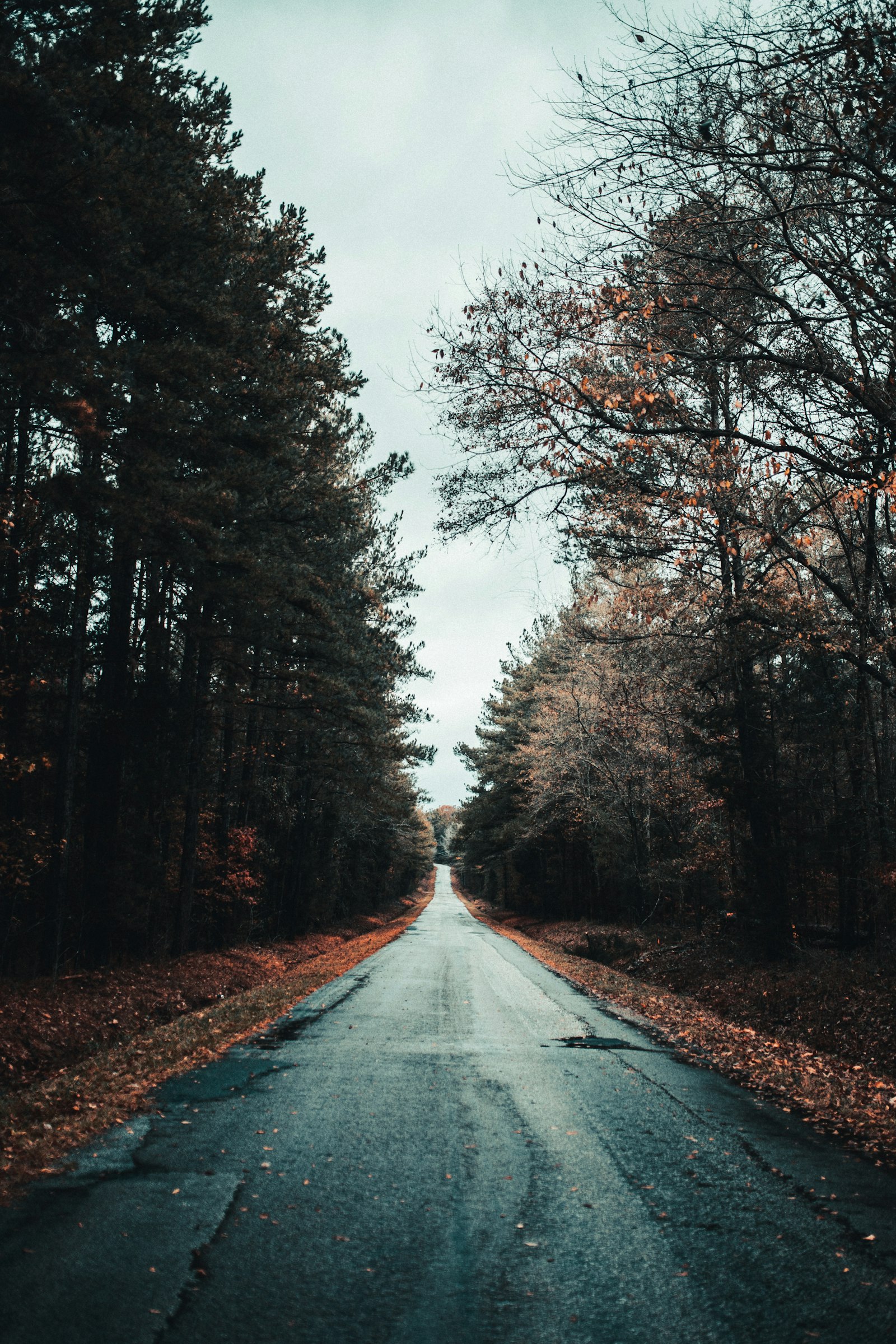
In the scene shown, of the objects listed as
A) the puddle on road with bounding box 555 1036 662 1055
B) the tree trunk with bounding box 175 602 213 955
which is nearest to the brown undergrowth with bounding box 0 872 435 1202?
the tree trunk with bounding box 175 602 213 955

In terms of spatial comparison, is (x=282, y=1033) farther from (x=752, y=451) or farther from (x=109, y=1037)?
(x=752, y=451)

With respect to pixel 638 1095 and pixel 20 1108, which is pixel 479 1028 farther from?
pixel 20 1108

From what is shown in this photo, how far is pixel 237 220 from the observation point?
47.7 ft

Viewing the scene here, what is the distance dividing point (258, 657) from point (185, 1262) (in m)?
16.4

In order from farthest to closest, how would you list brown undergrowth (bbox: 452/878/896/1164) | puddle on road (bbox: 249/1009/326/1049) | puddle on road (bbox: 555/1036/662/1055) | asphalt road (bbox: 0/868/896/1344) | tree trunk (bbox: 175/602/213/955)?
tree trunk (bbox: 175/602/213/955)
puddle on road (bbox: 555/1036/662/1055)
puddle on road (bbox: 249/1009/326/1049)
brown undergrowth (bbox: 452/878/896/1164)
asphalt road (bbox: 0/868/896/1344)

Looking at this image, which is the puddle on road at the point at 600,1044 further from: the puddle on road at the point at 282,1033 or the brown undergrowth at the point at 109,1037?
the brown undergrowth at the point at 109,1037

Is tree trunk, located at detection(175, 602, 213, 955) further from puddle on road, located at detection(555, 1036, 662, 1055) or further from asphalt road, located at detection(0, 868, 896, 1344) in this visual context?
asphalt road, located at detection(0, 868, 896, 1344)

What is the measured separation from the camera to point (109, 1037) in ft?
32.1

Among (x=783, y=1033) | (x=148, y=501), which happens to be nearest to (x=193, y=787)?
(x=148, y=501)

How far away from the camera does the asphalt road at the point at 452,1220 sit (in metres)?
3.30

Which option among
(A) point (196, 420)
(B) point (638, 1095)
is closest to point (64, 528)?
(A) point (196, 420)

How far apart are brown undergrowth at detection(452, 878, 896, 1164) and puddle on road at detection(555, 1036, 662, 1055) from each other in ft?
1.37

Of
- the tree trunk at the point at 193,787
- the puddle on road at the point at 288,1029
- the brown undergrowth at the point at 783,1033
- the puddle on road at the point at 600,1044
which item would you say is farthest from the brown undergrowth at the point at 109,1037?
the brown undergrowth at the point at 783,1033

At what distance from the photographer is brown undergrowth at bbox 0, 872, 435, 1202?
227 inches
